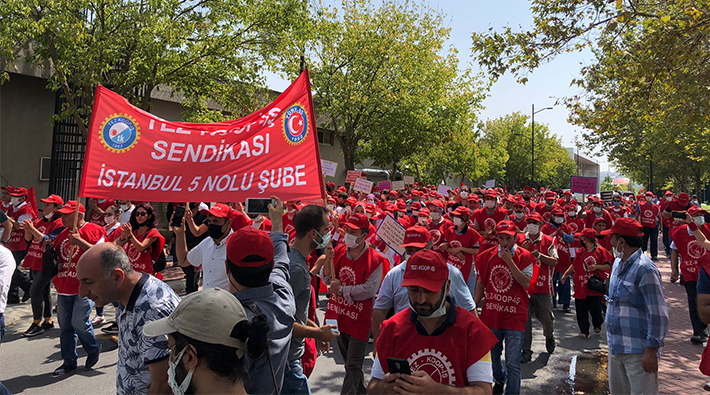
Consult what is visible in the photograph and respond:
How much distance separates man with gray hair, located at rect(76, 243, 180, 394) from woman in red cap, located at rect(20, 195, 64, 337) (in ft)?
18.2

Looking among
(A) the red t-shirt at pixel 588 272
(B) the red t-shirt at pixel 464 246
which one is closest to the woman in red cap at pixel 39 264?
(B) the red t-shirt at pixel 464 246

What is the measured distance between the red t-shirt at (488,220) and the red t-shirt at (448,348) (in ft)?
25.0

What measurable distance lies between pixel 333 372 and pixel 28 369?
3.69 m

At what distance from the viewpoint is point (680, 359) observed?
761cm

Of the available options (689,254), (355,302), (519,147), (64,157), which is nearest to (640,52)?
(689,254)

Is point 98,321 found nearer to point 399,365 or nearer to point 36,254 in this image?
point 36,254

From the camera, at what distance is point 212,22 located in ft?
48.2

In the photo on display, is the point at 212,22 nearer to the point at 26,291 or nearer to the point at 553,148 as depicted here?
the point at 26,291

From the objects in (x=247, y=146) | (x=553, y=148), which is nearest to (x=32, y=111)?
(x=247, y=146)

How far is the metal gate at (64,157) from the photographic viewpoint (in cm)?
1534

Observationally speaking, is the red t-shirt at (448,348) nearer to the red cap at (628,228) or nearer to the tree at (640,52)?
the red cap at (628,228)

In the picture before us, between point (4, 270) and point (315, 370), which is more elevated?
point (4, 270)

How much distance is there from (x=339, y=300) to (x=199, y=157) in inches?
82.8

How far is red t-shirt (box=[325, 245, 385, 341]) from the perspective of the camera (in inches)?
220
